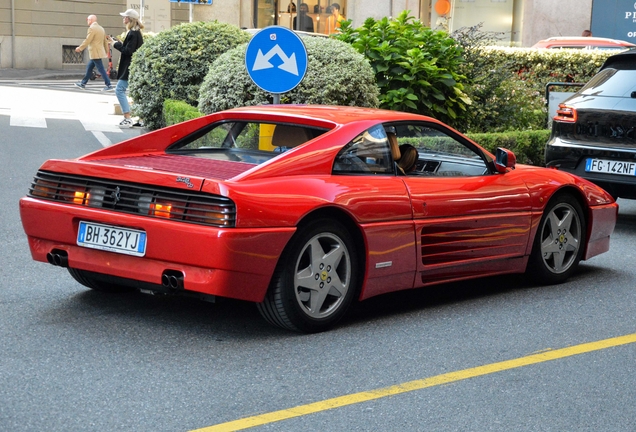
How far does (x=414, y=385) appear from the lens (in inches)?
193

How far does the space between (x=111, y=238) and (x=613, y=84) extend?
6.24 meters

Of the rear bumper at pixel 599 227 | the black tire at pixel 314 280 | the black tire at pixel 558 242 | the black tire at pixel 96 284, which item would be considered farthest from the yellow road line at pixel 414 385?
the black tire at pixel 96 284

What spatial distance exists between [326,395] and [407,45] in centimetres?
960

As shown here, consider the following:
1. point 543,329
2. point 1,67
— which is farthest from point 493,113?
point 1,67

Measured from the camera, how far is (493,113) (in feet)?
48.4

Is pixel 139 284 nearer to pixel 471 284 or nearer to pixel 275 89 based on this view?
pixel 471 284

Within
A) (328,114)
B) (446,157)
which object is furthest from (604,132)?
(328,114)

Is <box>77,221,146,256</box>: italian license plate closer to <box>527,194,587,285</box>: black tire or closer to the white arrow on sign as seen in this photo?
<box>527,194,587,285</box>: black tire

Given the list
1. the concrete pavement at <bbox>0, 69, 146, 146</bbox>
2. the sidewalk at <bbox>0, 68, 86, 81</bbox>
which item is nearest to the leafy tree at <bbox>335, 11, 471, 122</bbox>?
the concrete pavement at <bbox>0, 69, 146, 146</bbox>

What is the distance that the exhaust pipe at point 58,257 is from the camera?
19.0 ft

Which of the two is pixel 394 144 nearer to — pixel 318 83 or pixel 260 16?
pixel 318 83

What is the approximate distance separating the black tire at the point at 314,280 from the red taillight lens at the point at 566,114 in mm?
4996

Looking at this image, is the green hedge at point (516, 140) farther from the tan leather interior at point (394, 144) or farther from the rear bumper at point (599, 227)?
the tan leather interior at point (394, 144)

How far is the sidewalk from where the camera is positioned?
33.2m
